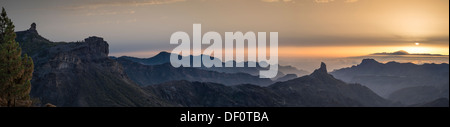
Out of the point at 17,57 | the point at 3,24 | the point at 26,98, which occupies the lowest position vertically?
the point at 26,98

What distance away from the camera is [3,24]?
134875mm
